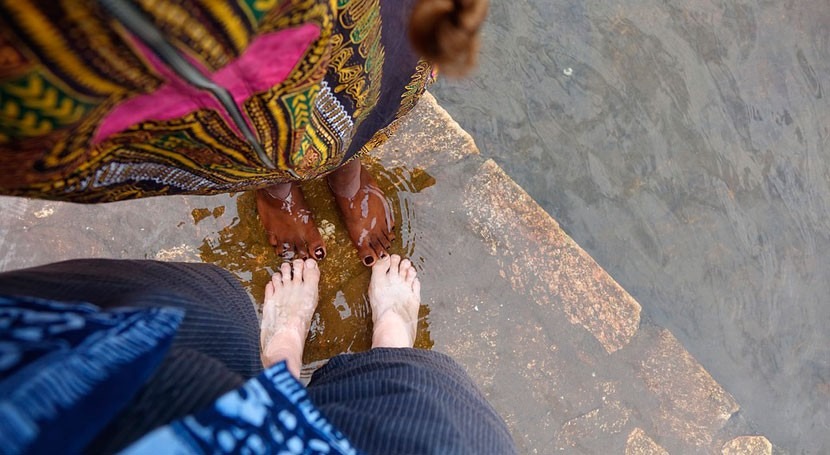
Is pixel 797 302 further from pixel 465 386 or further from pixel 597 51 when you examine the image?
pixel 465 386

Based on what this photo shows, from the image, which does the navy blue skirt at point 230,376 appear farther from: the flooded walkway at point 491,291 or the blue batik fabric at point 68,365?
the flooded walkway at point 491,291

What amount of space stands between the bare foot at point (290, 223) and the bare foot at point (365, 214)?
105mm

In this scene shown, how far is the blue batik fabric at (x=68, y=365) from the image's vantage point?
1.40 feet

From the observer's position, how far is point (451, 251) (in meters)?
1.65

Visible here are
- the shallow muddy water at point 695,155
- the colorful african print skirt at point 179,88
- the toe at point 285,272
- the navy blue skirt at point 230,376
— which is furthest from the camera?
the shallow muddy water at point 695,155

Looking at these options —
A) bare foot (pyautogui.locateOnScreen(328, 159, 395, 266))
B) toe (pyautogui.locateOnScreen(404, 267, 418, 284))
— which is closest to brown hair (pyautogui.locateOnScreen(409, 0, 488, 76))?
bare foot (pyautogui.locateOnScreen(328, 159, 395, 266))

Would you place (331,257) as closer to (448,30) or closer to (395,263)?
(395,263)

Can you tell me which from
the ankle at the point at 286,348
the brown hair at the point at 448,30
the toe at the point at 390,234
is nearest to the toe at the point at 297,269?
the ankle at the point at 286,348

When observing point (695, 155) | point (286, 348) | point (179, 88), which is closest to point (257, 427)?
point (179, 88)

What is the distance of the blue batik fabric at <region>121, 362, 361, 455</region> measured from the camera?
19.1 inches

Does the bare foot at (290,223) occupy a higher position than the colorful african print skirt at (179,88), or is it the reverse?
the colorful african print skirt at (179,88)

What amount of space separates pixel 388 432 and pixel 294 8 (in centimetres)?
53

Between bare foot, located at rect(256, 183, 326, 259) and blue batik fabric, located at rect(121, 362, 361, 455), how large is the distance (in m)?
1.01

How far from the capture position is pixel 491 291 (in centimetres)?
163
